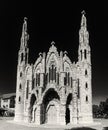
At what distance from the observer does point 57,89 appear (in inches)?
1779

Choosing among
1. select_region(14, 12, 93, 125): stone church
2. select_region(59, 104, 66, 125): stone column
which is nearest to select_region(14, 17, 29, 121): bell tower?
select_region(14, 12, 93, 125): stone church

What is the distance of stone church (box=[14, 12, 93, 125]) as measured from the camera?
148 feet

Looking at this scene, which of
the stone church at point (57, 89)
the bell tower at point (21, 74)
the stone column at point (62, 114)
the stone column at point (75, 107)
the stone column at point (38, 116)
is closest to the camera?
the stone column at point (62, 114)

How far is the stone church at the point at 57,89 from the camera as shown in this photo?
148 feet

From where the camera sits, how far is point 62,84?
4512 cm

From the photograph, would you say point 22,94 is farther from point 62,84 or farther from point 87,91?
point 87,91

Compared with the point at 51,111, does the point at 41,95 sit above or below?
above

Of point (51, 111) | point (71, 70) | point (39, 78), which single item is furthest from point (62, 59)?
point (51, 111)

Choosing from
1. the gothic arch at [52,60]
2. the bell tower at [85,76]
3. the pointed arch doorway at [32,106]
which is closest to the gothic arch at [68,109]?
the bell tower at [85,76]

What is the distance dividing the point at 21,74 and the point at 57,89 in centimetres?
1209

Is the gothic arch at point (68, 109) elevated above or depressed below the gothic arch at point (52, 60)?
below

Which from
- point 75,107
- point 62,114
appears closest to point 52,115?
point 62,114

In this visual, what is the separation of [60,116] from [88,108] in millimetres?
6607

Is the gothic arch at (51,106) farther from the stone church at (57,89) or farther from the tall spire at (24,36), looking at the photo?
the tall spire at (24,36)
